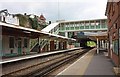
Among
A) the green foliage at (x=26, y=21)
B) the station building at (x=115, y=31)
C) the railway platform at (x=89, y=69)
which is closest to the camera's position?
the railway platform at (x=89, y=69)

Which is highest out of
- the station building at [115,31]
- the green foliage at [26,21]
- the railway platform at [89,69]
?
the green foliage at [26,21]

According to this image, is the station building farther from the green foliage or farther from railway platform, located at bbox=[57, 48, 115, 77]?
the green foliage

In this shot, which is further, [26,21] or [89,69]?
[26,21]

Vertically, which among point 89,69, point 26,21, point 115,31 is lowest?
point 89,69

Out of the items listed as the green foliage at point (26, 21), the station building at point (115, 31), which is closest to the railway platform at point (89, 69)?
the station building at point (115, 31)

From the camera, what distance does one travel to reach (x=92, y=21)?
58.3m

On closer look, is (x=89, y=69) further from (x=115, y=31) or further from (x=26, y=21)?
(x=26, y=21)

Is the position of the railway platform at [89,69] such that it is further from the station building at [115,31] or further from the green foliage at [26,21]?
the green foliage at [26,21]

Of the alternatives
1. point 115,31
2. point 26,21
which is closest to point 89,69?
point 115,31

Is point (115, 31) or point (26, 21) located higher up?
point (26, 21)

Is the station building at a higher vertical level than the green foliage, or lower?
lower

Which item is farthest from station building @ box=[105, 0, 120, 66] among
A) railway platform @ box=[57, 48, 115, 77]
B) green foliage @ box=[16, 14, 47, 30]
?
green foliage @ box=[16, 14, 47, 30]

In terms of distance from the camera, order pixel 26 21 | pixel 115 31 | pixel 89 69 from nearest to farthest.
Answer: pixel 89 69 < pixel 115 31 < pixel 26 21

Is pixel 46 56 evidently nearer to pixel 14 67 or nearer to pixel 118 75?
pixel 14 67
